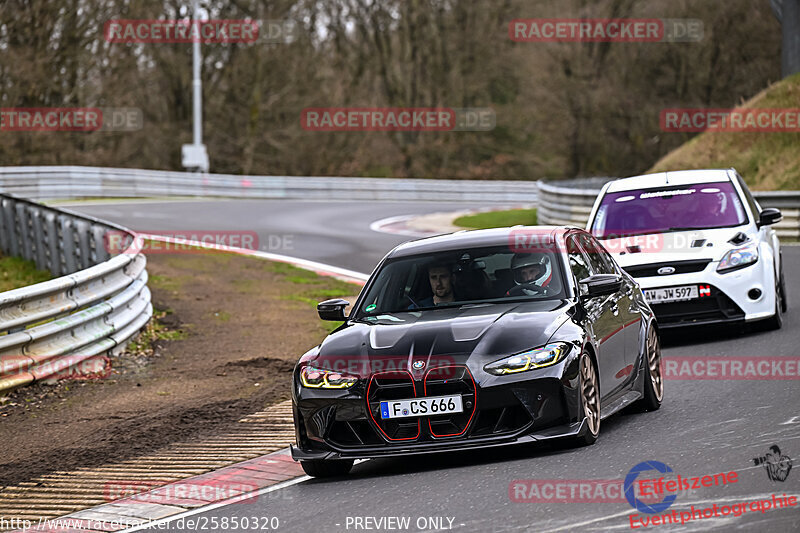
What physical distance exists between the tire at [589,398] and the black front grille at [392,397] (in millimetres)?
989

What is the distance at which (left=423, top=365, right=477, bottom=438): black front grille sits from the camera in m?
7.38

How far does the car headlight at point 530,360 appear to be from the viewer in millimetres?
7430

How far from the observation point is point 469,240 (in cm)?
896

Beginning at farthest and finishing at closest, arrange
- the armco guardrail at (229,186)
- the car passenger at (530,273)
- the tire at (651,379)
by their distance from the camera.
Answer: the armco guardrail at (229,186) → the tire at (651,379) → the car passenger at (530,273)

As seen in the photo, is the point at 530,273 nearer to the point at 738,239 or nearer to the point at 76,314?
the point at 738,239

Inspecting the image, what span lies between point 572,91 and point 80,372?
43540 mm

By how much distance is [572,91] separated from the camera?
176 feet

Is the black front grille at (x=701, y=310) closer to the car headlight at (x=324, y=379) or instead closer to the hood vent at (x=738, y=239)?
the hood vent at (x=738, y=239)

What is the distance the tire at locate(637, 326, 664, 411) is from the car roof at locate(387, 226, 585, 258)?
1.04 metres

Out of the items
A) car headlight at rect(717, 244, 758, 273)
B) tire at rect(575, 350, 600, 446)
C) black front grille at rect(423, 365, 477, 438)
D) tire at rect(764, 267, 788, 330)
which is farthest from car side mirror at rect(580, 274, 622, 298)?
tire at rect(764, 267, 788, 330)

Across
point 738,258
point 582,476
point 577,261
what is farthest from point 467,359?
point 738,258

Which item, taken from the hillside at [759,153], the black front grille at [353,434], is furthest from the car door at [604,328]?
the hillside at [759,153]

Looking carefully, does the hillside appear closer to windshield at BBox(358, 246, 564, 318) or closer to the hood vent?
the hood vent

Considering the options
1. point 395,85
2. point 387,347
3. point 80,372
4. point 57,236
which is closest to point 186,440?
point 387,347
